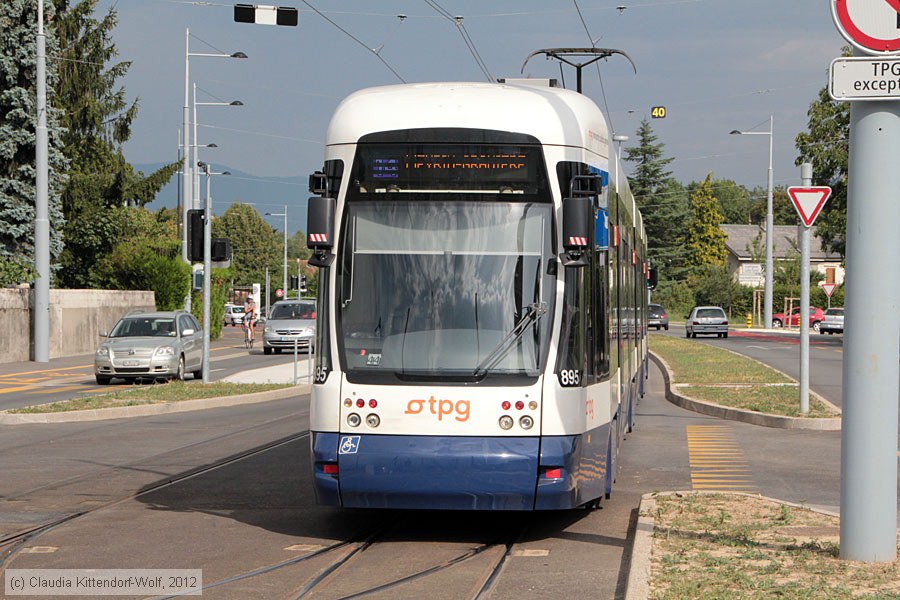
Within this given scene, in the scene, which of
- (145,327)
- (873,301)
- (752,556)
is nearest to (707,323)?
(145,327)

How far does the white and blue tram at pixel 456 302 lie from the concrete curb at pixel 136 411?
37.9ft

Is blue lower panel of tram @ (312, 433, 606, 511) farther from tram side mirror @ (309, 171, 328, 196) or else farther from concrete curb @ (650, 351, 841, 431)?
concrete curb @ (650, 351, 841, 431)

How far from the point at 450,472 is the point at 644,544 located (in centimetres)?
138

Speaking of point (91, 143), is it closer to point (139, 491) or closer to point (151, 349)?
point (151, 349)

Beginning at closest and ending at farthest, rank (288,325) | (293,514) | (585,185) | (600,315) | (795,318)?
(585,185) < (600,315) < (293,514) < (288,325) < (795,318)

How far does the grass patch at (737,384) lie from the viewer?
797 inches

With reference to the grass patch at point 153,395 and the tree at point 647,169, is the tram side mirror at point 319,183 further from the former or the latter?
the tree at point 647,169

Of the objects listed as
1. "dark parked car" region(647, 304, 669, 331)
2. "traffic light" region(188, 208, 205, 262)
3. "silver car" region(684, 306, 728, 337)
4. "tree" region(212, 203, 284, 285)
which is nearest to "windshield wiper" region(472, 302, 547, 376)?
"traffic light" region(188, 208, 205, 262)

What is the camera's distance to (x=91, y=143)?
2307 inches

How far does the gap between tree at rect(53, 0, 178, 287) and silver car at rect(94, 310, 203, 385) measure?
2423cm

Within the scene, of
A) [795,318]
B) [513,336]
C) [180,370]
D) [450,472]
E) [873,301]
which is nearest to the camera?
[873,301]

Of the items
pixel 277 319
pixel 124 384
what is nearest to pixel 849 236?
pixel 124 384

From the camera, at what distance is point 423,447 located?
9031 millimetres

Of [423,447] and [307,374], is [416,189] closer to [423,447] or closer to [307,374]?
[423,447]
